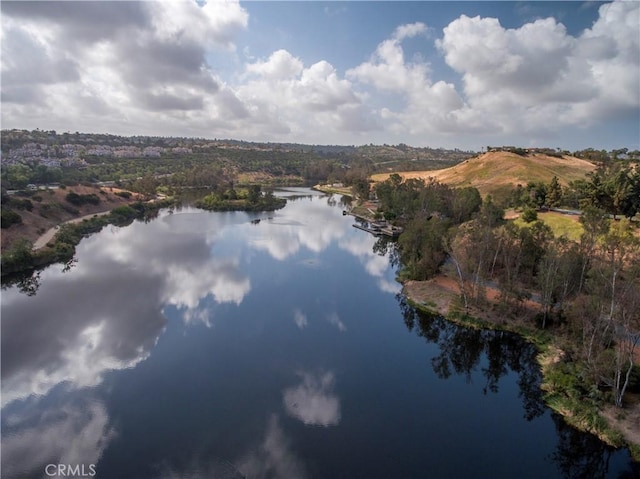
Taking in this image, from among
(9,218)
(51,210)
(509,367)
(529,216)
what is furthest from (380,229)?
(51,210)

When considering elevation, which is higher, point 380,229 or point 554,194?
point 554,194

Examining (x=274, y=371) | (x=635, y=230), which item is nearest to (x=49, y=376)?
(x=274, y=371)

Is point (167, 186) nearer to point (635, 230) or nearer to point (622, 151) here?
point (635, 230)

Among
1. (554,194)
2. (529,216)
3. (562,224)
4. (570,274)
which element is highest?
(554,194)

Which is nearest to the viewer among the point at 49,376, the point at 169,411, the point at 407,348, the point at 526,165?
the point at 169,411

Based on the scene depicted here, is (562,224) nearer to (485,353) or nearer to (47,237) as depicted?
(485,353)

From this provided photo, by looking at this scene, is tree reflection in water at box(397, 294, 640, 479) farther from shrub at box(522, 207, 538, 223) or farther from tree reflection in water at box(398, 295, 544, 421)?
shrub at box(522, 207, 538, 223)
